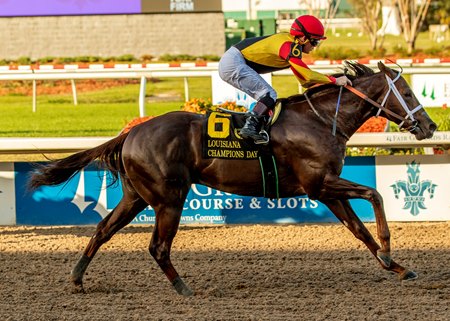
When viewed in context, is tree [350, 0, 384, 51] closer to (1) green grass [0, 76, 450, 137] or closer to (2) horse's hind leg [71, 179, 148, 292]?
(1) green grass [0, 76, 450, 137]

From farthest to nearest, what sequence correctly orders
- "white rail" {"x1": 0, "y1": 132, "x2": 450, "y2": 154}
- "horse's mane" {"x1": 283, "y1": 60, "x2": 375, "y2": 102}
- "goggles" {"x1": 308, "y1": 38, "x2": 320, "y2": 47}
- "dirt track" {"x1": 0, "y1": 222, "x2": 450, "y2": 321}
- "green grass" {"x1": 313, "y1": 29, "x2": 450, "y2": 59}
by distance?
"green grass" {"x1": 313, "y1": 29, "x2": 450, "y2": 59} → "white rail" {"x1": 0, "y1": 132, "x2": 450, "y2": 154} → "horse's mane" {"x1": 283, "y1": 60, "x2": 375, "y2": 102} → "goggles" {"x1": 308, "y1": 38, "x2": 320, "y2": 47} → "dirt track" {"x1": 0, "y1": 222, "x2": 450, "y2": 321}

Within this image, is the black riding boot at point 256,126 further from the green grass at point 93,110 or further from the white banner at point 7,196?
the green grass at point 93,110

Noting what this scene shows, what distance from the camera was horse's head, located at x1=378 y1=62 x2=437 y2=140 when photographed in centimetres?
686

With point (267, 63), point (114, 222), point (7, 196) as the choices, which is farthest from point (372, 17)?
point (114, 222)

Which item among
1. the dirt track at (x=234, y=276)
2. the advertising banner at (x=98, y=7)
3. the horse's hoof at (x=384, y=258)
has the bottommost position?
the dirt track at (x=234, y=276)

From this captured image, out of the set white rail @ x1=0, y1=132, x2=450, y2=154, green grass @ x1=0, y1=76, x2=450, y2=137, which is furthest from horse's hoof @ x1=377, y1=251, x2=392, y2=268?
green grass @ x1=0, y1=76, x2=450, y2=137

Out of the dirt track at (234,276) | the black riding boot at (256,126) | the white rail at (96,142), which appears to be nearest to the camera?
the dirt track at (234,276)

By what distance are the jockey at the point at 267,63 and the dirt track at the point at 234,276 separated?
3.75ft

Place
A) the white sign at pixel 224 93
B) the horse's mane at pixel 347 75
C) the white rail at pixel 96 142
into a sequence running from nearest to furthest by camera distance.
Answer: the horse's mane at pixel 347 75 < the white rail at pixel 96 142 < the white sign at pixel 224 93

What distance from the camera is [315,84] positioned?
7.04 metres

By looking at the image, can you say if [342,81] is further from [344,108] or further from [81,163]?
[81,163]

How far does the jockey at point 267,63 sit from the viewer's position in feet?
21.8

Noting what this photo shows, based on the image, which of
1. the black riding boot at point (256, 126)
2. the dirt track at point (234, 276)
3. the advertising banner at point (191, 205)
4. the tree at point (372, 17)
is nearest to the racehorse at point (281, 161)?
the black riding boot at point (256, 126)

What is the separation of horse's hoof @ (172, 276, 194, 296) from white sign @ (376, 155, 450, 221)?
11.8 ft
